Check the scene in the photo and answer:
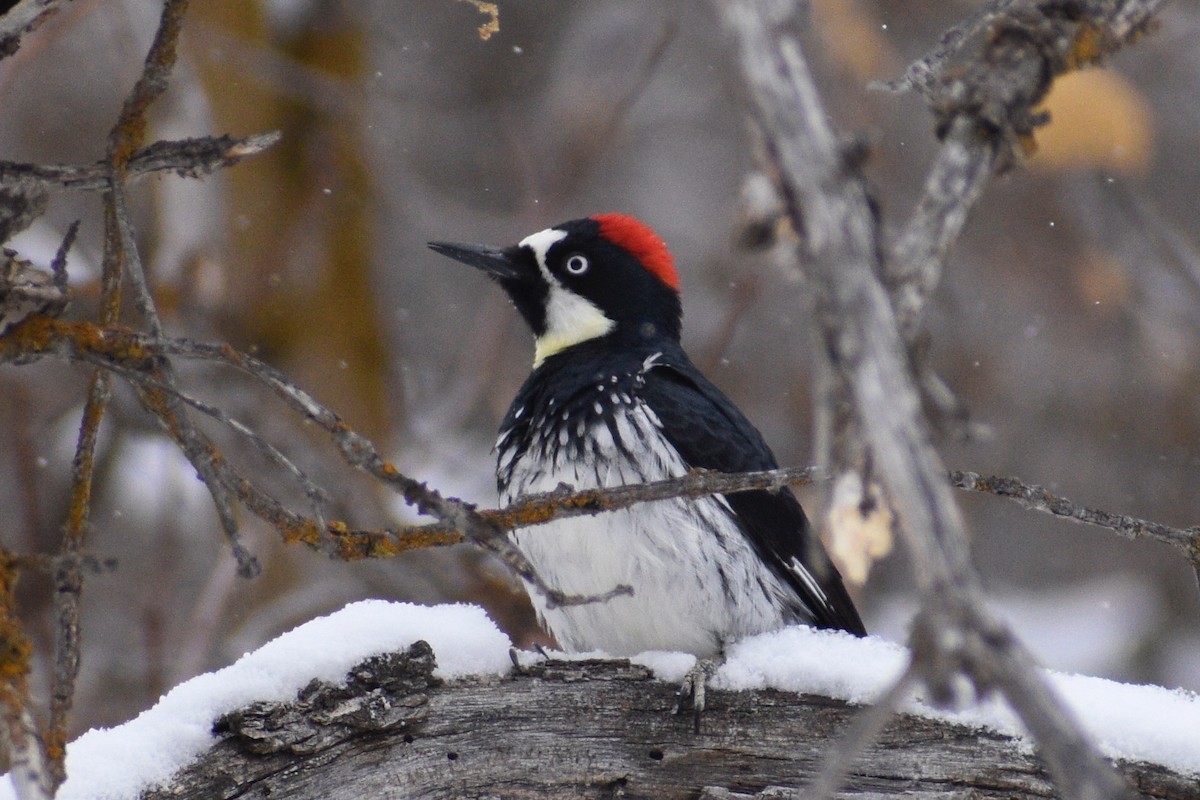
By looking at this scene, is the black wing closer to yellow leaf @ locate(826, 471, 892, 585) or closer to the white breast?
the white breast

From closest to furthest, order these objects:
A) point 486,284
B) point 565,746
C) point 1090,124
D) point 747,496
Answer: point 565,746 < point 747,496 < point 1090,124 < point 486,284

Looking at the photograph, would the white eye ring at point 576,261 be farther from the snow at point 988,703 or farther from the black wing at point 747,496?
the snow at point 988,703

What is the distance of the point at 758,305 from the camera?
7430mm

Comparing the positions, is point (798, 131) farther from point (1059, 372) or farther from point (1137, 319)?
point (1059, 372)

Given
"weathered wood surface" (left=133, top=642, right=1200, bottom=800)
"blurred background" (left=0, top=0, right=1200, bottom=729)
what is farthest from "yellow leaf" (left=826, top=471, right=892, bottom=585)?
"blurred background" (left=0, top=0, right=1200, bottom=729)

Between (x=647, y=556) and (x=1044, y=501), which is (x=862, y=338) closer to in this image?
(x=1044, y=501)

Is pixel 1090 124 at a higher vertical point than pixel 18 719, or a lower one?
higher

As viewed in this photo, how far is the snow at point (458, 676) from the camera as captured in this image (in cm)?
202

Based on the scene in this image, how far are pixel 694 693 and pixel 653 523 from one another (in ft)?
2.21

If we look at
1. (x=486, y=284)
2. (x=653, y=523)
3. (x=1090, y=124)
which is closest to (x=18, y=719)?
(x=653, y=523)

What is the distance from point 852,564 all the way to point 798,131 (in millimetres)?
460

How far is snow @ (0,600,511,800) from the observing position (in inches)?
78.2

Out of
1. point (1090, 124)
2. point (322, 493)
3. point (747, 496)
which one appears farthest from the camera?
point (1090, 124)

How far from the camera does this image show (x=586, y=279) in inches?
156
